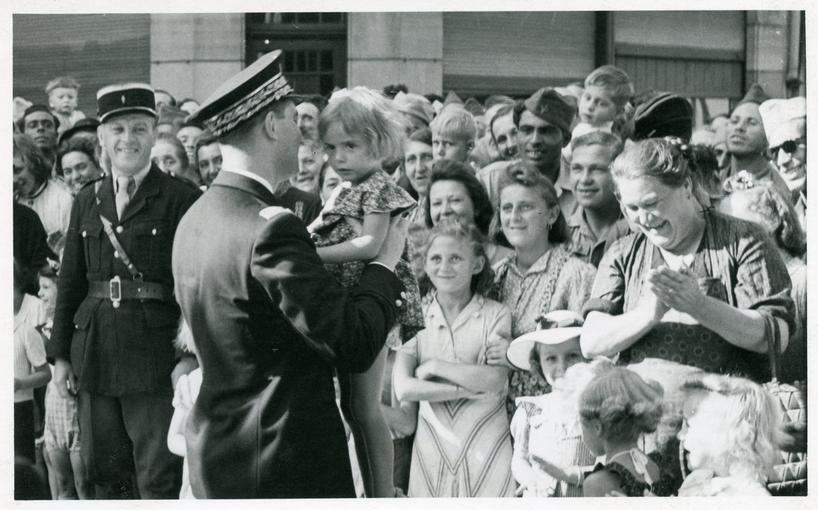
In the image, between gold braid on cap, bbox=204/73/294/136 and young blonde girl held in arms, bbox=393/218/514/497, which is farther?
young blonde girl held in arms, bbox=393/218/514/497

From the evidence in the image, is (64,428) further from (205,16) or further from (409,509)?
(205,16)

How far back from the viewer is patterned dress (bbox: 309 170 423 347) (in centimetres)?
469

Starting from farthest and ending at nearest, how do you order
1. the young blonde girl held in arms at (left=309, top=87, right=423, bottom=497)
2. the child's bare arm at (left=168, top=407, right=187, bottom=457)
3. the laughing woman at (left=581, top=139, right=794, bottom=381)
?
the child's bare arm at (left=168, top=407, right=187, bottom=457) < the laughing woman at (left=581, top=139, right=794, bottom=381) < the young blonde girl held in arms at (left=309, top=87, right=423, bottom=497)

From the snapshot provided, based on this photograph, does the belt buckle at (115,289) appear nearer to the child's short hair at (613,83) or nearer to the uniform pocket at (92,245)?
the uniform pocket at (92,245)

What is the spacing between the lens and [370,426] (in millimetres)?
4965

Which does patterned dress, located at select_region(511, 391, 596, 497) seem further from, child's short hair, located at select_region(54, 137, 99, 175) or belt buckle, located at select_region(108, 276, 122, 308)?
child's short hair, located at select_region(54, 137, 99, 175)

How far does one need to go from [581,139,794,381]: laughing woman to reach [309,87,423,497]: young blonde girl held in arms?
34.6 inches

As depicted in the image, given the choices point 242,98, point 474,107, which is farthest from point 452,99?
point 242,98

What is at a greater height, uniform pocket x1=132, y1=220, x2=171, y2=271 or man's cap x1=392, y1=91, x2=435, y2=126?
man's cap x1=392, y1=91, x2=435, y2=126

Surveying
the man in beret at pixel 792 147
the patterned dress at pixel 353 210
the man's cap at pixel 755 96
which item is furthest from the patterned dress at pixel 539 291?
the man's cap at pixel 755 96

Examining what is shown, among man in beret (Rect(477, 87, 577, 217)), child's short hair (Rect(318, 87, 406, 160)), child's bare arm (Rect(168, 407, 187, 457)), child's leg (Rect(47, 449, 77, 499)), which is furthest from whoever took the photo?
child's leg (Rect(47, 449, 77, 499))

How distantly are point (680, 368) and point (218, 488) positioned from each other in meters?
1.94

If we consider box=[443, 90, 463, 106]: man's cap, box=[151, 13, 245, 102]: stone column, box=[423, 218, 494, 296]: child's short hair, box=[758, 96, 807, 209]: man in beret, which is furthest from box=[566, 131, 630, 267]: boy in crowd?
box=[151, 13, 245, 102]: stone column

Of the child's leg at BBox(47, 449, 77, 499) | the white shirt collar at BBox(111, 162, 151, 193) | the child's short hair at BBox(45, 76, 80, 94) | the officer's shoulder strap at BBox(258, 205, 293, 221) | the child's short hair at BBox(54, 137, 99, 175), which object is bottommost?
the child's leg at BBox(47, 449, 77, 499)
